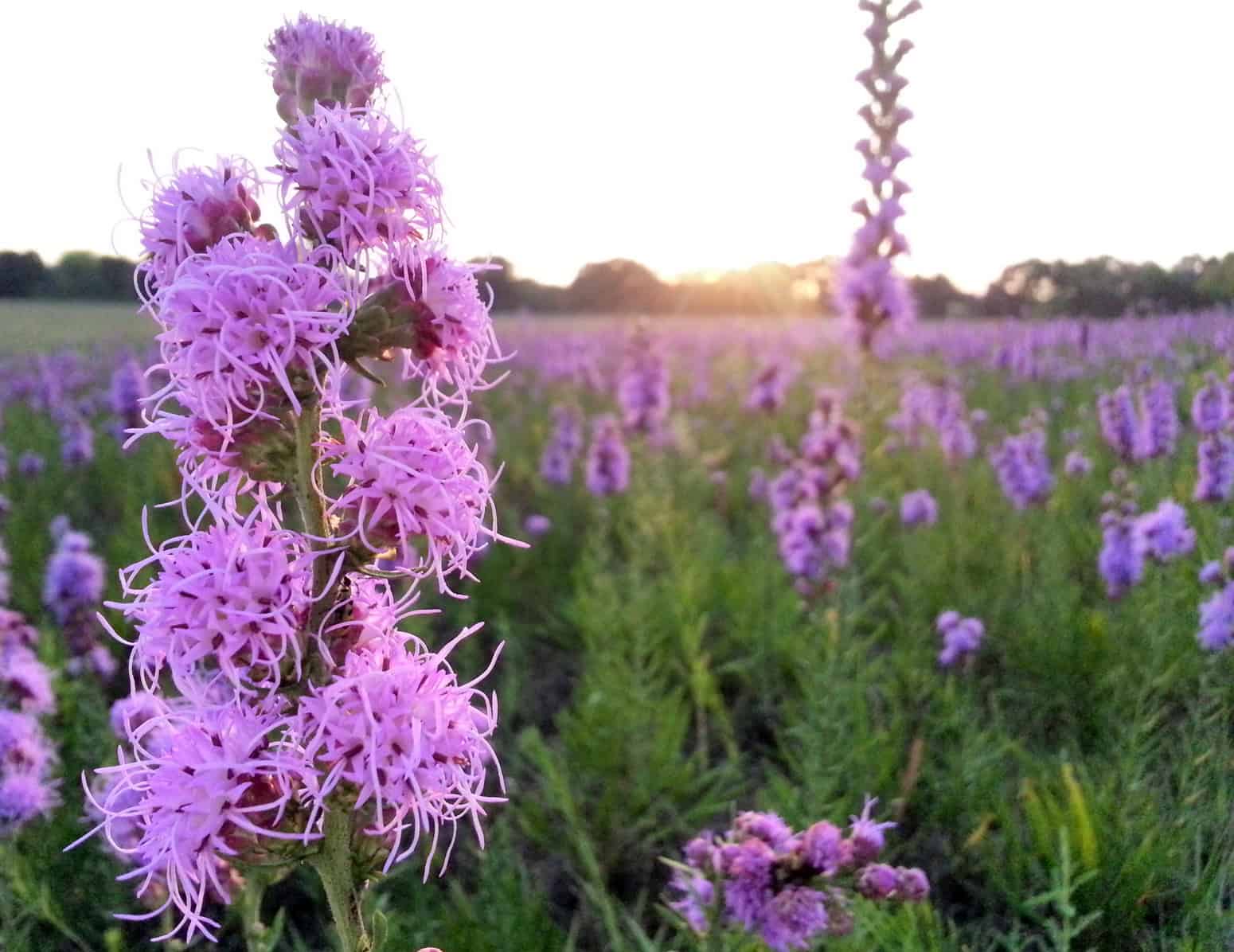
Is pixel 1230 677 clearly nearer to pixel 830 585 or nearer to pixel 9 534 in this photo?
pixel 830 585

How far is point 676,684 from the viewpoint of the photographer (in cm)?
394

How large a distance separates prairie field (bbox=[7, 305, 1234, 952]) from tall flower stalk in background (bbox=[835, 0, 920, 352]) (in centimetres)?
30

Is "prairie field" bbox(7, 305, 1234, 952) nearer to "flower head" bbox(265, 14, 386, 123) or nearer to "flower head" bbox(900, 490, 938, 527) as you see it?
"flower head" bbox(900, 490, 938, 527)

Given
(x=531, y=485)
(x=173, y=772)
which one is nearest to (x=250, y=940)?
(x=173, y=772)

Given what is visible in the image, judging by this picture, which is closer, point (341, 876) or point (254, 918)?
point (341, 876)

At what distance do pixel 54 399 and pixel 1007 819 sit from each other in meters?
9.23

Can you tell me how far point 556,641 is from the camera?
4.52 metres

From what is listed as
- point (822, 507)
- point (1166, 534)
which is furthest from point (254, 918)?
point (1166, 534)

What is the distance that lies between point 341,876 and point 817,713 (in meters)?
1.70

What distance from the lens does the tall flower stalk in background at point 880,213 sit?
3150 mm

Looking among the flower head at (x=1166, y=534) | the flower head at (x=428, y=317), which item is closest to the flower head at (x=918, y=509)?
the flower head at (x=1166, y=534)

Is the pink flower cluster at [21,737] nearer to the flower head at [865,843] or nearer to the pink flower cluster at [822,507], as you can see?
the flower head at [865,843]

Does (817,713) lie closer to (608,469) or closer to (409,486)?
(409,486)

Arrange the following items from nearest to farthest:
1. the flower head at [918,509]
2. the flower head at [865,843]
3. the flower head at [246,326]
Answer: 1. the flower head at [246,326]
2. the flower head at [865,843]
3. the flower head at [918,509]
